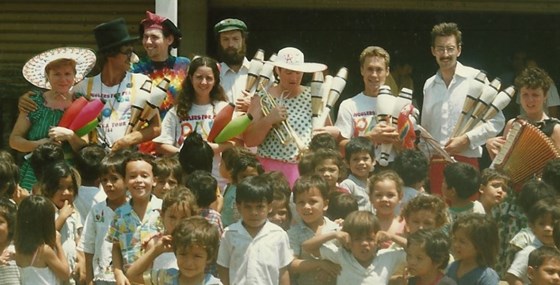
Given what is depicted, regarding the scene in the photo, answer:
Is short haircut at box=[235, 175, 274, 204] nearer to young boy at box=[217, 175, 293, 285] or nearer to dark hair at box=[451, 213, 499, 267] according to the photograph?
young boy at box=[217, 175, 293, 285]

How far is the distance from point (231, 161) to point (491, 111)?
1.79m

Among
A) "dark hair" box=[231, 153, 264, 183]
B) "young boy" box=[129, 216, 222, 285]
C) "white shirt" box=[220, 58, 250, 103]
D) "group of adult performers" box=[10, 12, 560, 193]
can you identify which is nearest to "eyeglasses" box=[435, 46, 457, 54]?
"group of adult performers" box=[10, 12, 560, 193]

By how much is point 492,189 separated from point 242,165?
1.46m

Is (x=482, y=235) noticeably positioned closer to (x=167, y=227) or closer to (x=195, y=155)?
(x=167, y=227)

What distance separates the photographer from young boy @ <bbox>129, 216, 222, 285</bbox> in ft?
22.3

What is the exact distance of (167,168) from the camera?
7.93 meters

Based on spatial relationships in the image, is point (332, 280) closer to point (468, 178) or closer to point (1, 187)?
point (468, 178)

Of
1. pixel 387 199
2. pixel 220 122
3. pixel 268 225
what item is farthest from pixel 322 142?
pixel 268 225

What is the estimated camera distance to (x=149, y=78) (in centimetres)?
891

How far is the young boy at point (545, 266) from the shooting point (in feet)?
22.2

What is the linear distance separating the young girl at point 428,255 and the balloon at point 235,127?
5.77ft

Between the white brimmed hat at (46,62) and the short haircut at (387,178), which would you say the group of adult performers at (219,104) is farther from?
the short haircut at (387,178)

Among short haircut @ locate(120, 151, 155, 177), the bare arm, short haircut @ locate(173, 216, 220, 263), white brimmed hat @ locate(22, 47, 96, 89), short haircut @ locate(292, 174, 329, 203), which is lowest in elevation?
the bare arm

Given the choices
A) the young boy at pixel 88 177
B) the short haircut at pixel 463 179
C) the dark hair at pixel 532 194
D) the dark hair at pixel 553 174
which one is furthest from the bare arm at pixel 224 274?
the dark hair at pixel 553 174
